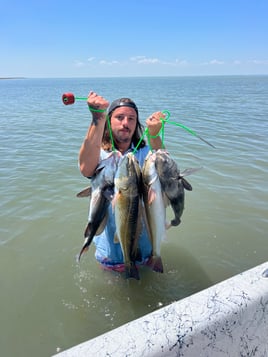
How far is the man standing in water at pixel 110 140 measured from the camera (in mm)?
3148

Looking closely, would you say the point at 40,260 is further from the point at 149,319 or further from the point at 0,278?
the point at 149,319

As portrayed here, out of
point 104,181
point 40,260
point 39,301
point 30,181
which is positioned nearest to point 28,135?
point 30,181

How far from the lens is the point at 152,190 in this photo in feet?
10.2

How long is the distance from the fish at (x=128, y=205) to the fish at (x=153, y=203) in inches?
3.1

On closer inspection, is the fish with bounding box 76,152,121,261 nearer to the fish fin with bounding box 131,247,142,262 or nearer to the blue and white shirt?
the blue and white shirt

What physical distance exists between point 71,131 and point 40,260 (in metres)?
12.2

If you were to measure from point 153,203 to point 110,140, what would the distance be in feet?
3.60

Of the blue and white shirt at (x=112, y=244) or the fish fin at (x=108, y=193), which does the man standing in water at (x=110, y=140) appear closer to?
the blue and white shirt at (x=112, y=244)

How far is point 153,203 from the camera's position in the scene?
3184 millimetres

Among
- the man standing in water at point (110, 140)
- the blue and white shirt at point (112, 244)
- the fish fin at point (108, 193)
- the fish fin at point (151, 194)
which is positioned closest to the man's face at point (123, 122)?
the man standing in water at point (110, 140)

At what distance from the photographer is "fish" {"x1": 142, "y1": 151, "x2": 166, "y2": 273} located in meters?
3.09

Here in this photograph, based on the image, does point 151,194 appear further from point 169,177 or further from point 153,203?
point 169,177

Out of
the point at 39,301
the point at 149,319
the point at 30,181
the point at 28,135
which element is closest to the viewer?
the point at 149,319

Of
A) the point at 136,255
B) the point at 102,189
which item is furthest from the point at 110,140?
the point at 136,255
